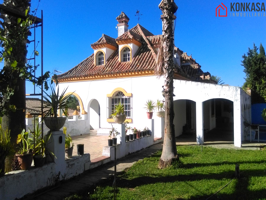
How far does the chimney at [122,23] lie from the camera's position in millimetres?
18766

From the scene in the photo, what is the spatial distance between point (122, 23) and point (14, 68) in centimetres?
1605

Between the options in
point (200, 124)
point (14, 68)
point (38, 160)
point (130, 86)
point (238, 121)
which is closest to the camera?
point (14, 68)

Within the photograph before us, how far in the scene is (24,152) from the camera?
17.7ft

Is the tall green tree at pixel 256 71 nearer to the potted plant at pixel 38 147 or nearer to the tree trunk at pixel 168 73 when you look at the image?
the tree trunk at pixel 168 73

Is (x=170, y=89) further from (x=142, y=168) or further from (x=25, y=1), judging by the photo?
(x=25, y=1)

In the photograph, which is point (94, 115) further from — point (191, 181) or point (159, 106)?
point (191, 181)

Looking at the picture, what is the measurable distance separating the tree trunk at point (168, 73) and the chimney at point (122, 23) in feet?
36.7

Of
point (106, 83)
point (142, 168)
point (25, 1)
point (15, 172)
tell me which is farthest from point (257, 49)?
point (15, 172)

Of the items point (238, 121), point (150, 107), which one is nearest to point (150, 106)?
point (150, 107)

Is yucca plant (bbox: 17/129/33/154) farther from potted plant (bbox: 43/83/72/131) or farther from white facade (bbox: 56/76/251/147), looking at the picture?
white facade (bbox: 56/76/251/147)

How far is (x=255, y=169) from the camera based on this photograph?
7.20m

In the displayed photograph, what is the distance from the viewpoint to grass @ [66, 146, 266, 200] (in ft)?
17.4

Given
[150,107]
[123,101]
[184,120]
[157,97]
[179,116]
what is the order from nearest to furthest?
[150,107] → [157,97] → [123,101] → [179,116] → [184,120]

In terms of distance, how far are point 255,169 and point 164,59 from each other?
4.45 m
